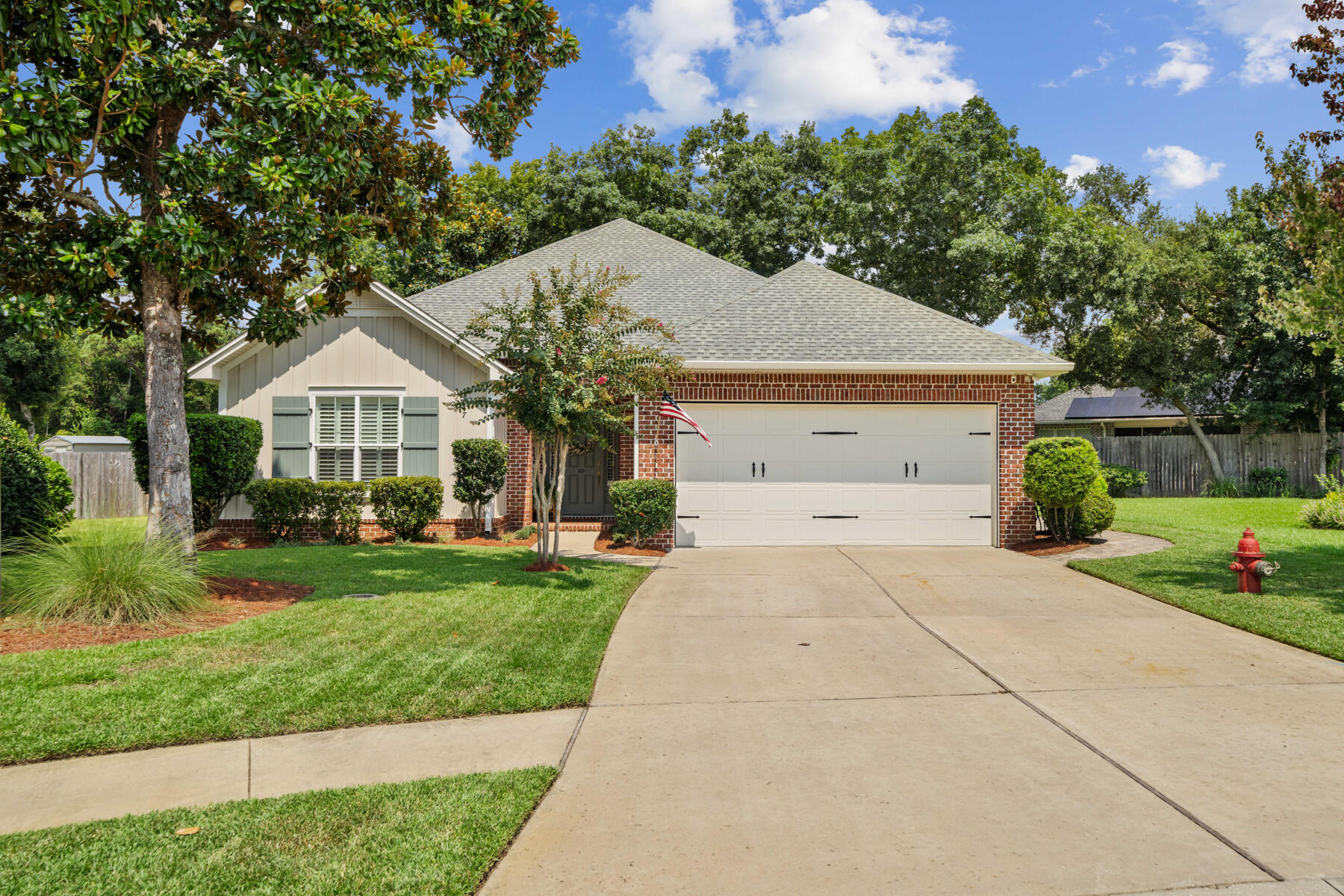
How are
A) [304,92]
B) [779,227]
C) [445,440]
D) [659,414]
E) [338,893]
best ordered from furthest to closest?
[779,227] < [445,440] < [659,414] < [304,92] < [338,893]

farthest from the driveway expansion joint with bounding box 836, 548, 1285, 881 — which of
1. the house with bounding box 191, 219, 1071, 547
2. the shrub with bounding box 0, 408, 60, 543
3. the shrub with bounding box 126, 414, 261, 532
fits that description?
the shrub with bounding box 0, 408, 60, 543

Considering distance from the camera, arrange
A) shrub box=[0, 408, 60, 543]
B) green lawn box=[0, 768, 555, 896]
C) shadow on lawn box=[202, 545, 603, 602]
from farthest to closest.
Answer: shrub box=[0, 408, 60, 543] < shadow on lawn box=[202, 545, 603, 602] < green lawn box=[0, 768, 555, 896]

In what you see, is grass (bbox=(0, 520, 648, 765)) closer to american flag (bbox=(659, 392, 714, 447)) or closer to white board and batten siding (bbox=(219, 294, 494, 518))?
american flag (bbox=(659, 392, 714, 447))

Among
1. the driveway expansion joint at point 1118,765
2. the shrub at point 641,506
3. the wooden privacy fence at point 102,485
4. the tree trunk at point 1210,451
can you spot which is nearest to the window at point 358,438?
the shrub at point 641,506

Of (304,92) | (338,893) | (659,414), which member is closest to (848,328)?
(659,414)

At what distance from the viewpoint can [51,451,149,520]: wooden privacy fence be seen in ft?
64.6

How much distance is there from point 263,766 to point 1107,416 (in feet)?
111

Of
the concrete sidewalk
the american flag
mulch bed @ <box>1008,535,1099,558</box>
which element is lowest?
the concrete sidewalk

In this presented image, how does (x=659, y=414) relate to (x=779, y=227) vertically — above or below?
below

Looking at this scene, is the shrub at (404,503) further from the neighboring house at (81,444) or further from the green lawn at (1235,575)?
the neighboring house at (81,444)

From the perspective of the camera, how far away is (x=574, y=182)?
27.9m

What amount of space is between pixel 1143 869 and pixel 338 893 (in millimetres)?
3213

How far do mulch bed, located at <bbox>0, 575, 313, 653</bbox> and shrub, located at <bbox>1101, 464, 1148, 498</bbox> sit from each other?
2200 centimetres

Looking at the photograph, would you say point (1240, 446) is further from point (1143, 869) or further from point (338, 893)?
point (338, 893)
